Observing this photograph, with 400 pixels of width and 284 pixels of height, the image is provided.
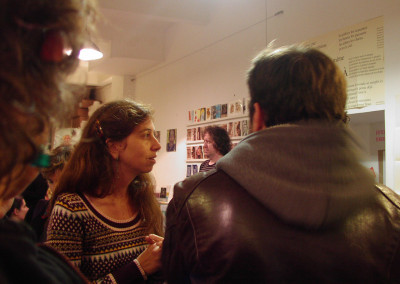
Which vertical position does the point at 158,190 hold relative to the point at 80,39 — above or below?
below

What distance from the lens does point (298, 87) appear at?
0.90 metres

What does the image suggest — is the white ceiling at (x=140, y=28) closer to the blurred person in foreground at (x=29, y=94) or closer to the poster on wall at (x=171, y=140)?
the poster on wall at (x=171, y=140)

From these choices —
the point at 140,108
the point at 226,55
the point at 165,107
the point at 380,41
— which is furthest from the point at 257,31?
the point at 140,108

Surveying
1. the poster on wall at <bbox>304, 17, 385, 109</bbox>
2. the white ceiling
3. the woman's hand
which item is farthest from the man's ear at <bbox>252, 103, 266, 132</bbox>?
the white ceiling

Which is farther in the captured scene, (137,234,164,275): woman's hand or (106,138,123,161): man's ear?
(106,138,123,161): man's ear

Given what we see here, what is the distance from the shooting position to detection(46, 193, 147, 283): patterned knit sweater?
127cm

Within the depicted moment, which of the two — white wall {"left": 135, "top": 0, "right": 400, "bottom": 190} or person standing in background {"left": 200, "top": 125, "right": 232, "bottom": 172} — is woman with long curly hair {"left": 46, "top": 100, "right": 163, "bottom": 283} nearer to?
white wall {"left": 135, "top": 0, "right": 400, "bottom": 190}

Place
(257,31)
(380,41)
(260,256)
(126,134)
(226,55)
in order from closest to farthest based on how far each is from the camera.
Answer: (260,256) → (126,134) → (380,41) → (257,31) → (226,55)

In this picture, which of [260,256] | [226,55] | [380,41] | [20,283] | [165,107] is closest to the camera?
[20,283]

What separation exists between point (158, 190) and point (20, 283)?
18.1ft

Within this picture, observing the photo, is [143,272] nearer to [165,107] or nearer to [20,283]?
[20,283]

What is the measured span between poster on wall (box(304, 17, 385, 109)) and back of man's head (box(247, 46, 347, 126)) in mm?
2095

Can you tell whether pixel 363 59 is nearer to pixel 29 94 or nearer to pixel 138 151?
pixel 138 151

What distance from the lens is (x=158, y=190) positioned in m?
5.86
